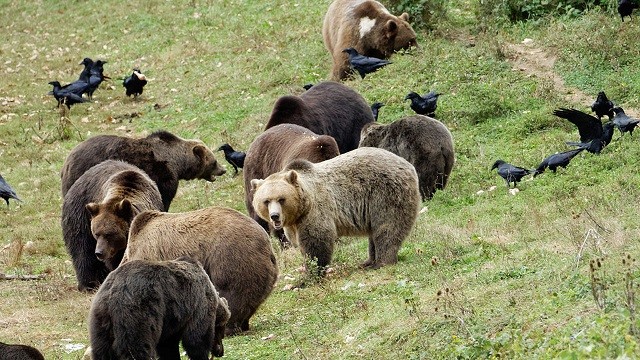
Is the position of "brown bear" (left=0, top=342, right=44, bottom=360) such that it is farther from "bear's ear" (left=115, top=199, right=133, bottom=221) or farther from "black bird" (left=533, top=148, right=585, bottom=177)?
"black bird" (left=533, top=148, right=585, bottom=177)

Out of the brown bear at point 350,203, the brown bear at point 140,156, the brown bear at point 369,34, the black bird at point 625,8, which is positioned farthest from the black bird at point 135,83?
the brown bear at point 350,203

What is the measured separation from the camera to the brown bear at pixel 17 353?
830 cm

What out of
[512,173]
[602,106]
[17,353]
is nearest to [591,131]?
[602,106]

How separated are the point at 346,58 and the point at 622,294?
1312 cm

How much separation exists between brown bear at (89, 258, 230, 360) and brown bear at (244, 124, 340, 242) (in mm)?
4494

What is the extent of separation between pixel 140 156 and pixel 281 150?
204cm

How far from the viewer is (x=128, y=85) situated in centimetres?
2275

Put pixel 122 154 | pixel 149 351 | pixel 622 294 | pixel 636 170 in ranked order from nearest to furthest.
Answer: pixel 622 294 < pixel 149 351 < pixel 636 170 < pixel 122 154

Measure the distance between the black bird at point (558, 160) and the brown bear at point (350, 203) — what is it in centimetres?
271

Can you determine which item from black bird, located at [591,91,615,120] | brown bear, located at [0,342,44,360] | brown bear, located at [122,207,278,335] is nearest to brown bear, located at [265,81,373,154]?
black bird, located at [591,91,615,120]

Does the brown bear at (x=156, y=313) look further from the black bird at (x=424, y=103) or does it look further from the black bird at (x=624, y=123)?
the black bird at (x=424, y=103)

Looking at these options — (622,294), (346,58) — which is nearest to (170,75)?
(346,58)

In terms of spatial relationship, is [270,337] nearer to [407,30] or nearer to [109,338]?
[109,338]

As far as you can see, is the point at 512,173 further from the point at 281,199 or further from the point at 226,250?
the point at 226,250
